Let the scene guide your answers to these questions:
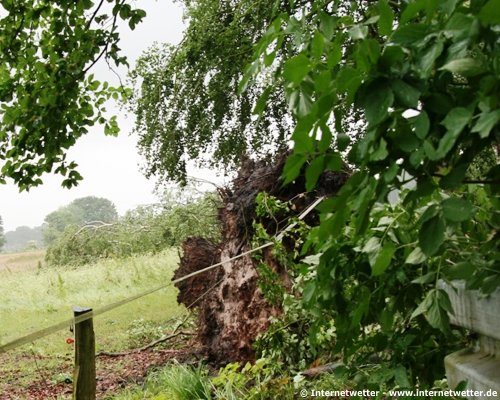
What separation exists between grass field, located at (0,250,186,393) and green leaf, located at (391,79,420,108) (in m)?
5.77

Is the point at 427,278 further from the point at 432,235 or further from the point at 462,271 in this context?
the point at 432,235

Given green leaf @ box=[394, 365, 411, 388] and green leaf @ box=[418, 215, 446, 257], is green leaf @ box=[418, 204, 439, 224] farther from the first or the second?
green leaf @ box=[394, 365, 411, 388]

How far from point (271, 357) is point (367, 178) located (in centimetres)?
236

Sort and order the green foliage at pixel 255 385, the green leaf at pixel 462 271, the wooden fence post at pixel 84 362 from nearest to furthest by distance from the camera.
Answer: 1. the green leaf at pixel 462 271
2. the wooden fence post at pixel 84 362
3. the green foliage at pixel 255 385

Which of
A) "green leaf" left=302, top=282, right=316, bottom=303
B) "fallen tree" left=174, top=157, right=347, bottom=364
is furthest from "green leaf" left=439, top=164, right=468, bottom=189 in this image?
"fallen tree" left=174, top=157, right=347, bottom=364

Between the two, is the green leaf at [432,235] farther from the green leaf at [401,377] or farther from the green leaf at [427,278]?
the green leaf at [401,377]

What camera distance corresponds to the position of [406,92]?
55 centimetres

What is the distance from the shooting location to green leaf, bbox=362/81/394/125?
55 centimetres

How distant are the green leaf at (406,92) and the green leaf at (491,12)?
0.34ft

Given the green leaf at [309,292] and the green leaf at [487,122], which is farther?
the green leaf at [309,292]

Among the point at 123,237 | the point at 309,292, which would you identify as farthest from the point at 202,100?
the point at 309,292

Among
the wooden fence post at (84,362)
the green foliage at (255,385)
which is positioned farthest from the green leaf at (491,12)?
the green foliage at (255,385)

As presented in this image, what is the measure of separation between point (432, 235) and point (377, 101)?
17 centimetres

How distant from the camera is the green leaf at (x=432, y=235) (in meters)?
0.60
